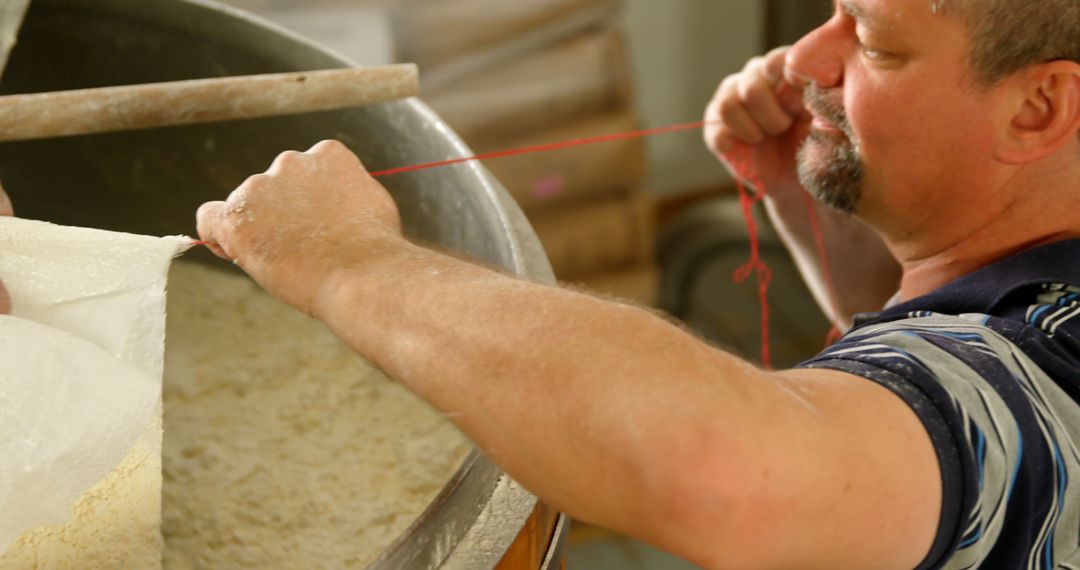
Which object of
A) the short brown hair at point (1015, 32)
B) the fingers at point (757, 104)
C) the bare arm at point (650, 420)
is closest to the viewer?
the bare arm at point (650, 420)

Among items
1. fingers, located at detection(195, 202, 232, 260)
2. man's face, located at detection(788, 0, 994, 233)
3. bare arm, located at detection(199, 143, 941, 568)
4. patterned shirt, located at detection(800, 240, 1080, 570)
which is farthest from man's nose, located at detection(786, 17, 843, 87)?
fingers, located at detection(195, 202, 232, 260)

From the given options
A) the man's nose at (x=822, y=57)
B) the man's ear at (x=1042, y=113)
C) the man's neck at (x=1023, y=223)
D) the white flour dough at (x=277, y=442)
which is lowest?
the white flour dough at (x=277, y=442)

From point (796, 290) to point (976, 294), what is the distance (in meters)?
1.75

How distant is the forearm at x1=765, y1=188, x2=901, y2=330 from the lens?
4.17 ft

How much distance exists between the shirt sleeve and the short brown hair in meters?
0.23

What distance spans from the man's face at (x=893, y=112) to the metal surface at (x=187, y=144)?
0.96 ft

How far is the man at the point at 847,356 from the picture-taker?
0.58 m

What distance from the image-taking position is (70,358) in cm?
69

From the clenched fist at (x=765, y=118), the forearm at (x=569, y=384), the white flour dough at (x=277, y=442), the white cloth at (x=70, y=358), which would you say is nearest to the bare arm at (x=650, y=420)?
the forearm at (x=569, y=384)

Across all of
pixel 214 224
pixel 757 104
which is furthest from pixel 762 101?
pixel 214 224

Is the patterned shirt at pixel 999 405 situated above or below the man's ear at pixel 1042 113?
below

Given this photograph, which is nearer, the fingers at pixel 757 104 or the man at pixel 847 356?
the man at pixel 847 356

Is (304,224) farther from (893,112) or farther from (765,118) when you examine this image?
(765,118)

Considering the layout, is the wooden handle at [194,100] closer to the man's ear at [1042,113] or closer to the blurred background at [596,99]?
the man's ear at [1042,113]
